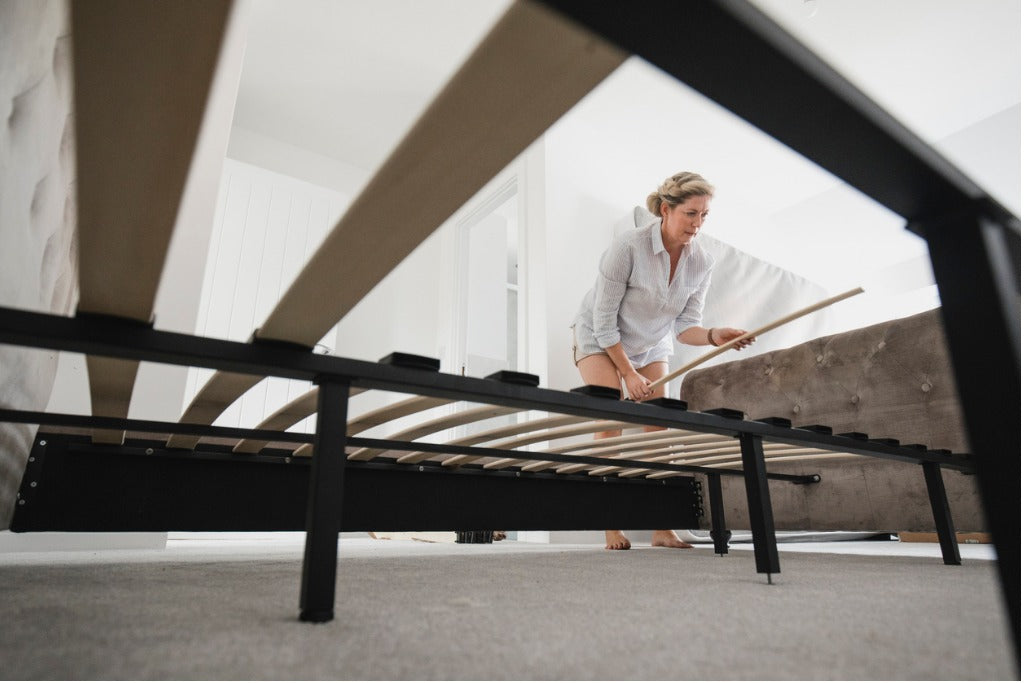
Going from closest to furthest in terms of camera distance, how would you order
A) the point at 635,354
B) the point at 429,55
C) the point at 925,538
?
the point at 635,354 → the point at 925,538 → the point at 429,55

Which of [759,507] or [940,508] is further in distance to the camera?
[940,508]

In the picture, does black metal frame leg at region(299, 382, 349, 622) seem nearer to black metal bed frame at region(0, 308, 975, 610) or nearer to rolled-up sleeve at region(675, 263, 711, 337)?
black metal bed frame at region(0, 308, 975, 610)

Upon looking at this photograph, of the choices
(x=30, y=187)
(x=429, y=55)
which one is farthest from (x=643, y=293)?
(x=429, y=55)

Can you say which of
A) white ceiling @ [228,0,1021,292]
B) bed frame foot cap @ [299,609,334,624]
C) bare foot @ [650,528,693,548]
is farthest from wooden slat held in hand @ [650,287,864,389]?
white ceiling @ [228,0,1021,292]

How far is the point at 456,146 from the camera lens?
54cm

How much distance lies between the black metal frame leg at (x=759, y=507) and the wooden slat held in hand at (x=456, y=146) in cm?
95

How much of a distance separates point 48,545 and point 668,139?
510 centimetres

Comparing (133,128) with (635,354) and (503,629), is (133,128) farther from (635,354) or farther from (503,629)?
(635,354)

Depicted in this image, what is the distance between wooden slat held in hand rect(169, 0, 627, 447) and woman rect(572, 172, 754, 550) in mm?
1789

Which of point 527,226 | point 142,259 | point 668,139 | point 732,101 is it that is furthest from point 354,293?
point 668,139

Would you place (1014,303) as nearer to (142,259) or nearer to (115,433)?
(142,259)

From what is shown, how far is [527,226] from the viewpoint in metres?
4.32

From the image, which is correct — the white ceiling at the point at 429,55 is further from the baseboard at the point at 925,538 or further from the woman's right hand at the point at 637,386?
the baseboard at the point at 925,538

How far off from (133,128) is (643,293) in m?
2.32
